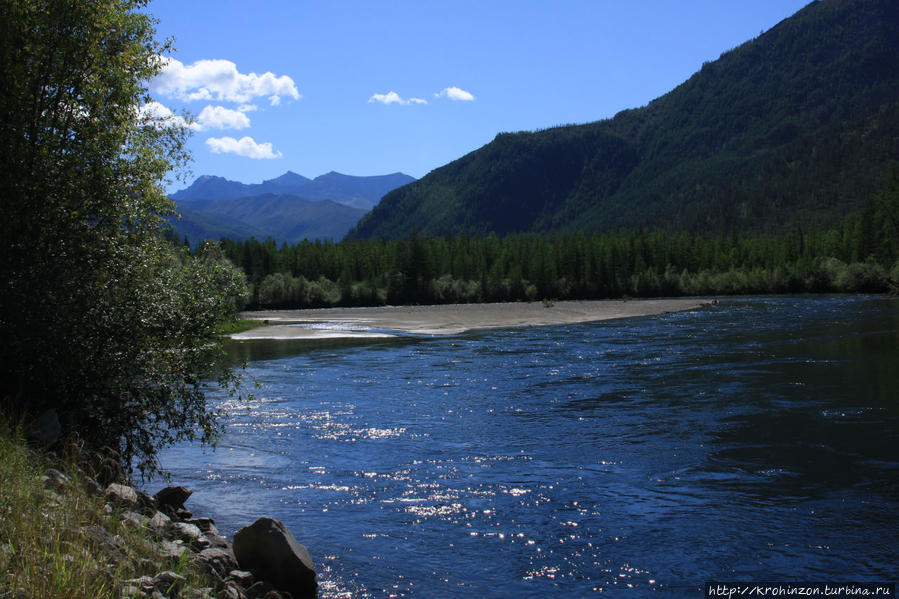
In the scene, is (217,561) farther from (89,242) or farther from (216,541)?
(89,242)

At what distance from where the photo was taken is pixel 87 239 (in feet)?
47.2

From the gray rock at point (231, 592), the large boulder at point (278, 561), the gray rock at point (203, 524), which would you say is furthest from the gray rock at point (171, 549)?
the gray rock at point (203, 524)

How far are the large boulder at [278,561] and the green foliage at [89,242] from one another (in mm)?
5491

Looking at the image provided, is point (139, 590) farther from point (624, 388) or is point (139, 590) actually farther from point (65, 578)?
point (624, 388)

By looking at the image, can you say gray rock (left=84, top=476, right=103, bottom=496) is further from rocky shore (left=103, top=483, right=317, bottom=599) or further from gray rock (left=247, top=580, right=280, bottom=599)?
gray rock (left=247, top=580, right=280, bottom=599)

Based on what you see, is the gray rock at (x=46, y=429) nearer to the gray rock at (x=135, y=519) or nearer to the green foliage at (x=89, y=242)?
the green foliage at (x=89, y=242)

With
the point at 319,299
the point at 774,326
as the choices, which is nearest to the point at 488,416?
the point at 774,326

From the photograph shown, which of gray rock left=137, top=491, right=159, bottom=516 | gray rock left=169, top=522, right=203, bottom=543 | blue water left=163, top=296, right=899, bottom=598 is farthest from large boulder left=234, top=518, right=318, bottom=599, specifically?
gray rock left=137, top=491, right=159, bottom=516

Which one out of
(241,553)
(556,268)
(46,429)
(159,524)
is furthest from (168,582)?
(556,268)

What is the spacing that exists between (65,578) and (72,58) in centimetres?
1234

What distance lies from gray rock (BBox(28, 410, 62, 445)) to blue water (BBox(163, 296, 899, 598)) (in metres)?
3.95

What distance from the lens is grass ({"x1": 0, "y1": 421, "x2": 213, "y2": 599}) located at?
23.0ft

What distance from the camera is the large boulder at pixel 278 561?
35.4 feet

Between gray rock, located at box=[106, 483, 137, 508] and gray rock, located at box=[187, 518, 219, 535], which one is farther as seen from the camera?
gray rock, located at box=[187, 518, 219, 535]
